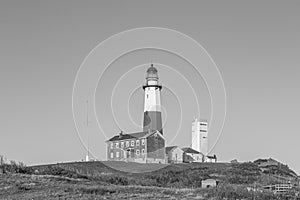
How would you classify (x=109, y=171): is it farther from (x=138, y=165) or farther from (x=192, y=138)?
(x=192, y=138)

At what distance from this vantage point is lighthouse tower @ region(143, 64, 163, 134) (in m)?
80.7

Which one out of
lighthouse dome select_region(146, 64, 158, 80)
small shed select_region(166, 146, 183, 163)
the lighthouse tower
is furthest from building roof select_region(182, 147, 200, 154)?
lighthouse dome select_region(146, 64, 158, 80)

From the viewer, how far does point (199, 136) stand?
100m

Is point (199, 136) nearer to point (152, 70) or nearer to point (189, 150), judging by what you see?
point (189, 150)

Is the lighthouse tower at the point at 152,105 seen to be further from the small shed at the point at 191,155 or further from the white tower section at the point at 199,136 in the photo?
the white tower section at the point at 199,136

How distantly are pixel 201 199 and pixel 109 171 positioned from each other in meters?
35.1

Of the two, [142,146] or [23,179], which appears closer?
[23,179]

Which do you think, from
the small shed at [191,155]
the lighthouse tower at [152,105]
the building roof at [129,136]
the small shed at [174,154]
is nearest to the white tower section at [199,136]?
the small shed at [191,155]

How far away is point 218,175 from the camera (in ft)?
206

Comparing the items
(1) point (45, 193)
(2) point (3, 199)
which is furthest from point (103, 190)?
(2) point (3, 199)

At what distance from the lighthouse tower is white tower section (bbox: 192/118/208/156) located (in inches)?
773

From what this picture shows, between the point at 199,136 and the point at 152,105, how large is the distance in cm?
2131

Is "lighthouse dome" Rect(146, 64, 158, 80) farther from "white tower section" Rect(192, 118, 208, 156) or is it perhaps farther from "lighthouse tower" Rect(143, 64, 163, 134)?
"white tower section" Rect(192, 118, 208, 156)

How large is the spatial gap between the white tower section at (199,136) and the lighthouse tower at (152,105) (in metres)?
19.6
